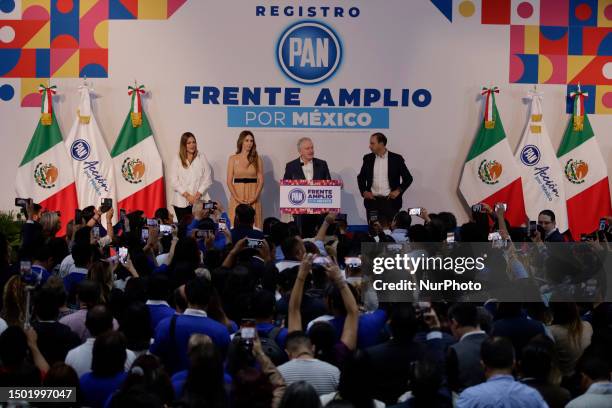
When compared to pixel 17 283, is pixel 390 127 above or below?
above

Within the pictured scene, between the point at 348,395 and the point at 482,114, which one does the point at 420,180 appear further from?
the point at 348,395

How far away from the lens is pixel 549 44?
12.0 metres

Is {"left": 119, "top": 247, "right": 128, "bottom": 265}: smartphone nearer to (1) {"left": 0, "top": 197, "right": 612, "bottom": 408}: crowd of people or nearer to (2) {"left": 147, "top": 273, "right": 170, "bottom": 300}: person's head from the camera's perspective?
(1) {"left": 0, "top": 197, "right": 612, "bottom": 408}: crowd of people

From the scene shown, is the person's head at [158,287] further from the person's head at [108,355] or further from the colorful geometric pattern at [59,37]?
the colorful geometric pattern at [59,37]

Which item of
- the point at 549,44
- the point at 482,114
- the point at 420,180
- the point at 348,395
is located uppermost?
the point at 549,44

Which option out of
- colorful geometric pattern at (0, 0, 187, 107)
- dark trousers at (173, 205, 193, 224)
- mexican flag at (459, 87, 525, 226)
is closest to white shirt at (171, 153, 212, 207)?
dark trousers at (173, 205, 193, 224)

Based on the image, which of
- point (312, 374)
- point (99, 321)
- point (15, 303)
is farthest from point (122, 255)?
point (312, 374)

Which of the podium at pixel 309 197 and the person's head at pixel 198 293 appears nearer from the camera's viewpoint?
the person's head at pixel 198 293

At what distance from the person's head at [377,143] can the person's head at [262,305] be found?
6410 millimetres

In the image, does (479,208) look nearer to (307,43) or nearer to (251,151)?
(251,151)

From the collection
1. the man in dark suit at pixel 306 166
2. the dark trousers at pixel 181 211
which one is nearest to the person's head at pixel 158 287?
the dark trousers at pixel 181 211

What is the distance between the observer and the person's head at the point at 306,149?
10.9 meters

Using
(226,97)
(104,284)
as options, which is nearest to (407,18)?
(226,97)

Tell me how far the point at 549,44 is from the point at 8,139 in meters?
6.49
